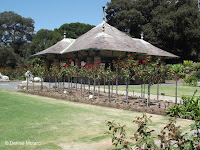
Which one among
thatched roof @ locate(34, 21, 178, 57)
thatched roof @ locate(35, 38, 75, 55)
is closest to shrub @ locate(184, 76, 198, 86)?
thatched roof @ locate(34, 21, 178, 57)

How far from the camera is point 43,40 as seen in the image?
144ft

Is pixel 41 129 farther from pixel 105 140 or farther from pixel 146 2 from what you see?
pixel 146 2

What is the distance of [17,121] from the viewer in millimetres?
6387

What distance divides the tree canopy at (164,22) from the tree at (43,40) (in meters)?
14.4

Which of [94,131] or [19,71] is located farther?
[19,71]

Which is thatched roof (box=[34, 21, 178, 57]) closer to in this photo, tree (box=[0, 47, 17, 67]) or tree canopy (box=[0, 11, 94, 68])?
tree canopy (box=[0, 11, 94, 68])

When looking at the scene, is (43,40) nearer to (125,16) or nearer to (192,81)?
(125,16)

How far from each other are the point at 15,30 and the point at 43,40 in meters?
17.3

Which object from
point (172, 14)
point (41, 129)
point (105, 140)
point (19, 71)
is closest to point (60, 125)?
point (41, 129)

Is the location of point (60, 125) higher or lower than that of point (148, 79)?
lower

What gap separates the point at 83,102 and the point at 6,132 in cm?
556

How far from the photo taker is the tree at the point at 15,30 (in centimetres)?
5410

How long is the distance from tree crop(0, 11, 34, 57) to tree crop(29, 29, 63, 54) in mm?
11392

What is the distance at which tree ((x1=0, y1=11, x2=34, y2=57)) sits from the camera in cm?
5410
